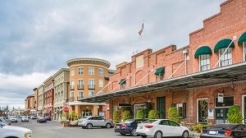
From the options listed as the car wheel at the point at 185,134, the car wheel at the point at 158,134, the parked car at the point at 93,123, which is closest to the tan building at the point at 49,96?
the parked car at the point at 93,123

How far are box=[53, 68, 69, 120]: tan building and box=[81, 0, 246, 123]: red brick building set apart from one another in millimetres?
56957

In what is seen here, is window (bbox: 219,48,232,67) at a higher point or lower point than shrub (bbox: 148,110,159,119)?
higher

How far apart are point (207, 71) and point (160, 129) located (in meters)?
4.87

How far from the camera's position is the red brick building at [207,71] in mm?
26672

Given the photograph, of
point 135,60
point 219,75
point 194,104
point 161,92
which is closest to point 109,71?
point 135,60

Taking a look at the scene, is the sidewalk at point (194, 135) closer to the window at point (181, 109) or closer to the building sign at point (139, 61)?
the window at point (181, 109)

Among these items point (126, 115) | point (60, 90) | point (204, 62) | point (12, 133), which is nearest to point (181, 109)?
point (204, 62)

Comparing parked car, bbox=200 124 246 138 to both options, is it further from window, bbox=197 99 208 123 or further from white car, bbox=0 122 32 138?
window, bbox=197 99 208 123

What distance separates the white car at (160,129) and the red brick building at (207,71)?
11.9 feet

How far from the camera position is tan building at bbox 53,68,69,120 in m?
96.3

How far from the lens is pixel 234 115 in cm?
2555

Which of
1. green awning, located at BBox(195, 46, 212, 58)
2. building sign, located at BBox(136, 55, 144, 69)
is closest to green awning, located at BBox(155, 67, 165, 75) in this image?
building sign, located at BBox(136, 55, 144, 69)

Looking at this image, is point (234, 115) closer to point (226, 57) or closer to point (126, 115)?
point (226, 57)

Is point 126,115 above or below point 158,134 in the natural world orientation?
above
